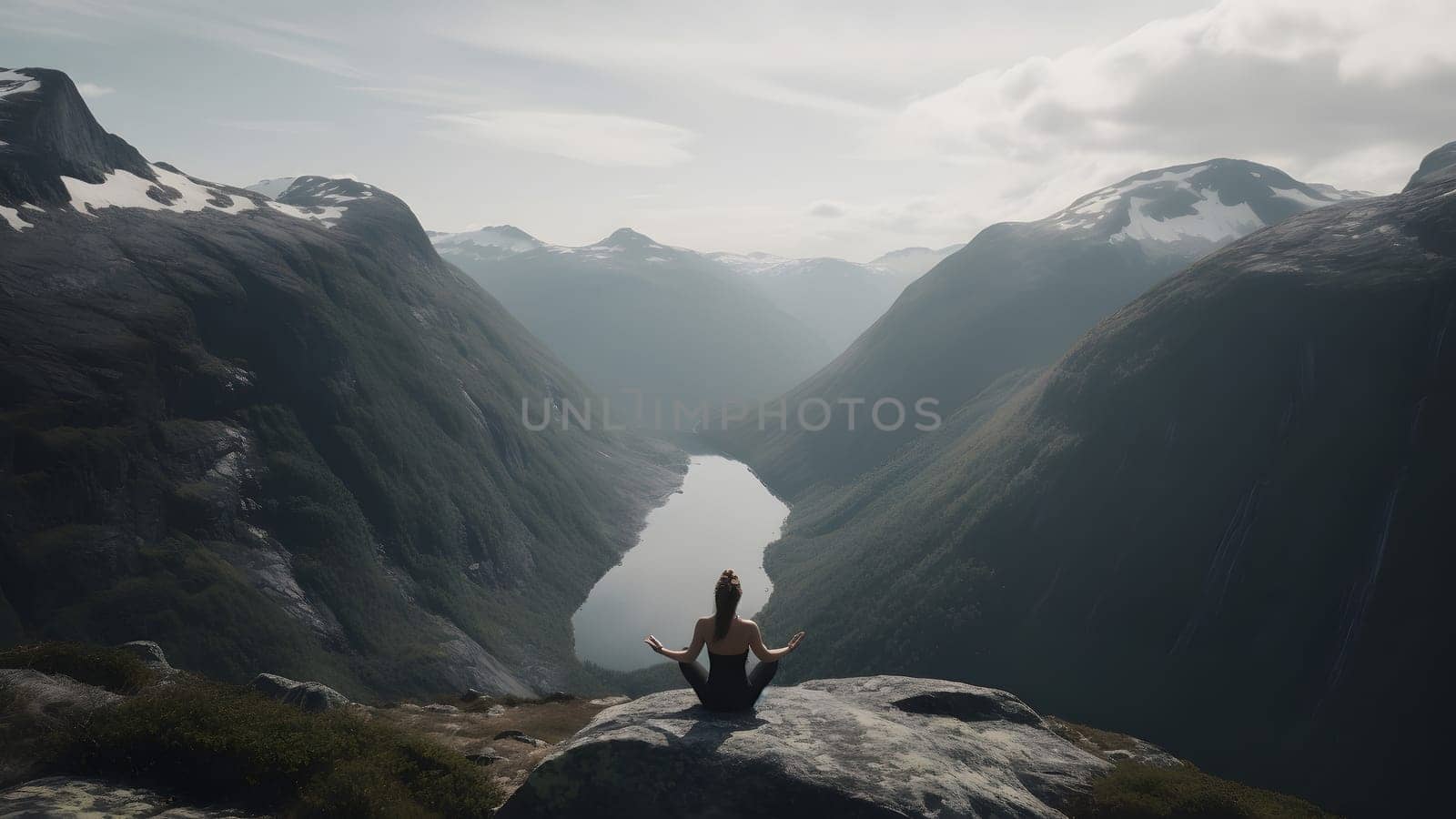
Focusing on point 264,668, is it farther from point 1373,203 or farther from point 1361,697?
point 1373,203

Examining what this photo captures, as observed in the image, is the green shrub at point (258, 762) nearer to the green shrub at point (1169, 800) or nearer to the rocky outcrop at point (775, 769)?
the rocky outcrop at point (775, 769)

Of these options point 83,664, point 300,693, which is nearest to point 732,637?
point 83,664

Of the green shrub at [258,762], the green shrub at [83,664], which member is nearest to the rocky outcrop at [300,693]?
the green shrub at [83,664]

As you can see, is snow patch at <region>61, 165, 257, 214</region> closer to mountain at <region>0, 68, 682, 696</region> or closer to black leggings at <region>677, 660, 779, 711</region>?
mountain at <region>0, 68, 682, 696</region>

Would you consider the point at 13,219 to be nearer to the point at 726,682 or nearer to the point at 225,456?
the point at 225,456

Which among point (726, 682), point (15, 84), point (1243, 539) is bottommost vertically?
point (1243, 539)

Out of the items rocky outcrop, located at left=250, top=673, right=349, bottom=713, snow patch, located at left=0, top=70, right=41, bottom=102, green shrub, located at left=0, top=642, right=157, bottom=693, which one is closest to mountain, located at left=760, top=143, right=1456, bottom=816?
rocky outcrop, located at left=250, top=673, right=349, bottom=713
